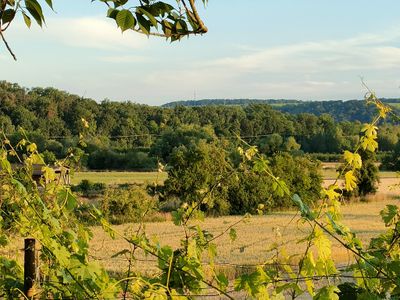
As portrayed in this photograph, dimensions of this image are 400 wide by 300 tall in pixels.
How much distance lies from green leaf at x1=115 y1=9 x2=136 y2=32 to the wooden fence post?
5.11 feet

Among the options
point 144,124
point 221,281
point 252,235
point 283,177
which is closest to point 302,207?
point 221,281

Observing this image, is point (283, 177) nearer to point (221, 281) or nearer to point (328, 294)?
point (221, 281)

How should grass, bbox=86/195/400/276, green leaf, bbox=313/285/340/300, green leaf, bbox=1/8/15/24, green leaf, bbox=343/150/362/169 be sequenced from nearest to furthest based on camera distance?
green leaf, bbox=1/8/15/24
green leaf, bbox=313/285/340/300
green leaf, bbox=343/150/362/169
grass, bbox=86/195/400/276

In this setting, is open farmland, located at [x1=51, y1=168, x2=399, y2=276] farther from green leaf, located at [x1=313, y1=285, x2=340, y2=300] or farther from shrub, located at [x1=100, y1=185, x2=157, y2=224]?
→ green leaf, located at [x1=313, y1=285, x2=340, y2=300]

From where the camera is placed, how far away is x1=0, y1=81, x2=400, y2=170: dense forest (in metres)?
72.9

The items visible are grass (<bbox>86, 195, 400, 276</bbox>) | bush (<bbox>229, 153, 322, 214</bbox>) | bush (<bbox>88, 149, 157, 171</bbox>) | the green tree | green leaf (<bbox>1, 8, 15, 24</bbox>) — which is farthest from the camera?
bush (<bbox>88, 149, 157, 171</bbox>)

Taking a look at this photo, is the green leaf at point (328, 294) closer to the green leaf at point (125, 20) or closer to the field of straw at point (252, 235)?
Answer: the green leaf at point (125, 20)

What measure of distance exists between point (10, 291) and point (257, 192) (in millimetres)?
33262

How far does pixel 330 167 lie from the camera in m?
63.2

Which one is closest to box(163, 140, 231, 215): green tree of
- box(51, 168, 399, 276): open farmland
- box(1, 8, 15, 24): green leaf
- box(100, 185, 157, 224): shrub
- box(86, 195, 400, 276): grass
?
box(100, 185, 157, 224): shrub

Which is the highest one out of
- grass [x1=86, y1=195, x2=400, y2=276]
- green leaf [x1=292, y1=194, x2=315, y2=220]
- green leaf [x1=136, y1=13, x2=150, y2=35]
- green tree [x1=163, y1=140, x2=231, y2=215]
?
green leaf [x1=136, y1=13, x2=150, y2=35]

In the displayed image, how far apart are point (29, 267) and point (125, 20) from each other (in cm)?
177

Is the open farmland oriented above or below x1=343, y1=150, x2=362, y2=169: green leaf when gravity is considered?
below

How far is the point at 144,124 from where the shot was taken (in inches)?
3809
